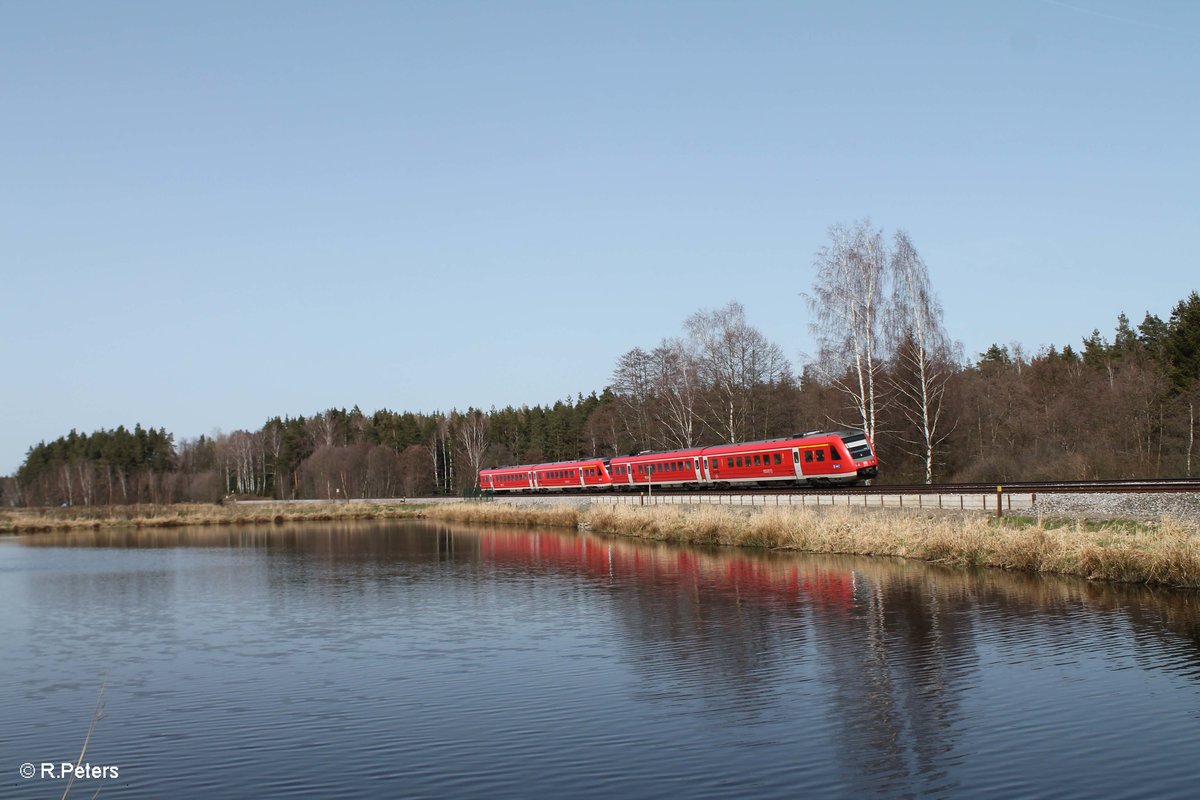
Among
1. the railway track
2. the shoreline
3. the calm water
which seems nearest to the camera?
the calm water

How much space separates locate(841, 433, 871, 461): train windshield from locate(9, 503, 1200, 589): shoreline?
15.5 feet

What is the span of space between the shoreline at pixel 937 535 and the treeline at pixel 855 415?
13.0m

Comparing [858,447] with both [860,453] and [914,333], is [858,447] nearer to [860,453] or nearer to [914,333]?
[860,453]

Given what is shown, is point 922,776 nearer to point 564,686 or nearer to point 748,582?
point 564,686

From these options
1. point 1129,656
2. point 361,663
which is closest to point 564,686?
point 361,663

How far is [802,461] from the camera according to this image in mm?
44781

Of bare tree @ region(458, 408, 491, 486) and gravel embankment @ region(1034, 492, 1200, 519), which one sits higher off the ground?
bare tree @ region(458, 408, 491, 486)

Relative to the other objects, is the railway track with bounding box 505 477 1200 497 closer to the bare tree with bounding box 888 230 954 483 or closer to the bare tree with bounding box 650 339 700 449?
the bare tree with bounding box 888 230 954 483

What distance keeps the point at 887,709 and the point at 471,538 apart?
40.9 m

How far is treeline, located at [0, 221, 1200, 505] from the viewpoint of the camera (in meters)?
52.8

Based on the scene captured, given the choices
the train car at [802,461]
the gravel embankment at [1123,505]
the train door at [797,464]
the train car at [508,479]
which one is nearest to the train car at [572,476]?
the train car at [508,479]

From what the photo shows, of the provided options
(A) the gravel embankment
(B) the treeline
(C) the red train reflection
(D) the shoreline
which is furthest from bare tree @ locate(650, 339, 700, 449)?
(A) the gravel embankment

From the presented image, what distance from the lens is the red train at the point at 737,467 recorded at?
141 feet

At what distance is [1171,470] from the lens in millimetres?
48406
